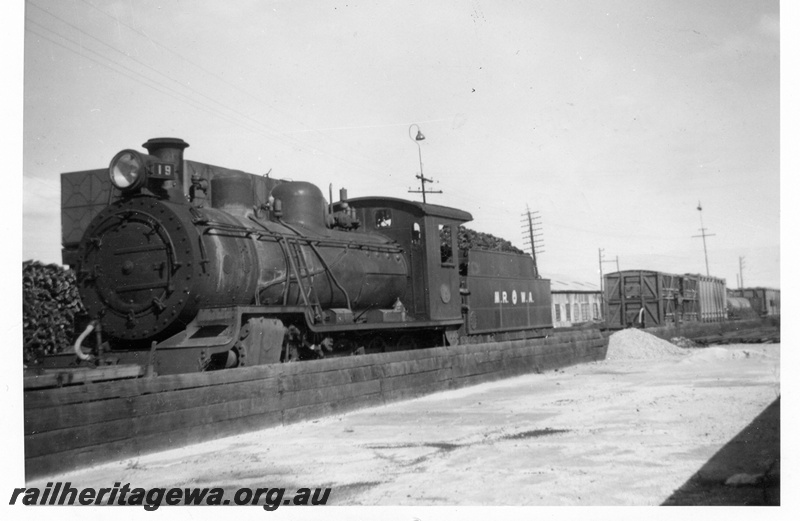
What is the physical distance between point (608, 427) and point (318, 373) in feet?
11.4

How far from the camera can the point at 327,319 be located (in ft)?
35.8

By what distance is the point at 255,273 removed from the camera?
9.73 meters

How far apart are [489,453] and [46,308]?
833 cm

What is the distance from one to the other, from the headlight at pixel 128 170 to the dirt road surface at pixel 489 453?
142 inches

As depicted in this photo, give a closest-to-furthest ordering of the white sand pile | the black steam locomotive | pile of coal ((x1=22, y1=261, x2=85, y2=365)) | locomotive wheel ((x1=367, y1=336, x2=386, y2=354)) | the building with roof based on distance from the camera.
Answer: the black steam locomotive
pile of coal ((x1=22, y1=261, x2=85, y2=365))
locomotive wheel ((x1=367, y1=336, x2=386, y2=354))
the white sand pile
the building with roof

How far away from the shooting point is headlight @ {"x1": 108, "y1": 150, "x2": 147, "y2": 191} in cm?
905

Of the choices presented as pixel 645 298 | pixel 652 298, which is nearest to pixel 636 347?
pixel 645 298

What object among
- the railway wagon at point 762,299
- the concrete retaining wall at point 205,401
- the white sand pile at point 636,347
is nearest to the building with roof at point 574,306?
the railway wagon at point 762,299

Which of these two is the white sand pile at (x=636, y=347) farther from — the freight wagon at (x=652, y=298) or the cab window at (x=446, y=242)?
the freight wagon at (x=652, y=298)

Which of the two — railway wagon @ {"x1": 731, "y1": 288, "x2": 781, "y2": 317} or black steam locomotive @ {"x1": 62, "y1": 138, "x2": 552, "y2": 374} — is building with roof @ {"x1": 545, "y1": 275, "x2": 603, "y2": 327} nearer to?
railway wagon @ {"x1": 731, "y1": 288, "x2": 781, "y2": 317}

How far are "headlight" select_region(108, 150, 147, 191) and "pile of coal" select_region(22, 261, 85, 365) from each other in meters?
2.95


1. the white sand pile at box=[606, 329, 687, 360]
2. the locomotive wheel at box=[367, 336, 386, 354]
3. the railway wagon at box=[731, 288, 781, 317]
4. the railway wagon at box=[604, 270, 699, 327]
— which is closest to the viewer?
the locomotive wheel at box=[367, 336, 386, 354]

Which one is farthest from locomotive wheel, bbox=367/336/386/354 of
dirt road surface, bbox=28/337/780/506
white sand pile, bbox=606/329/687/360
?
white sand pile, bbox=606/329/687/360

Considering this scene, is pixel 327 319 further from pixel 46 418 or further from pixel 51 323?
pixel 46 418
